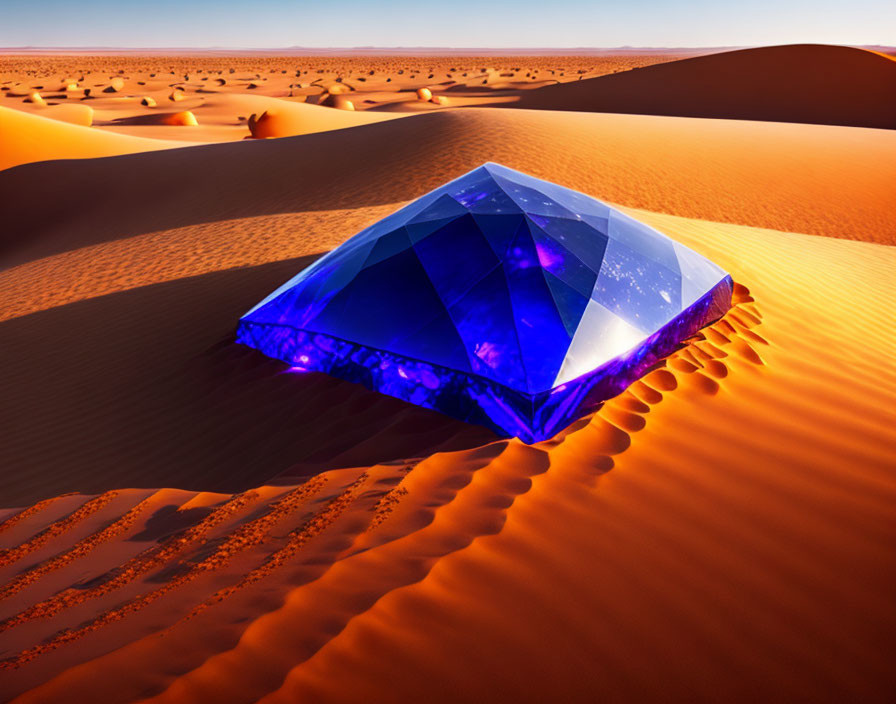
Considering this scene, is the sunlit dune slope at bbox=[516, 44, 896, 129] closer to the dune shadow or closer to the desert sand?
the desert sand

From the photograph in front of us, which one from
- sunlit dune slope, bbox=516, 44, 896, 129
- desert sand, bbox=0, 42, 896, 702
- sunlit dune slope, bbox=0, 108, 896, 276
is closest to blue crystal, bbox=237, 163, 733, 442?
desert sand, bbox=0, 42, 896, 702

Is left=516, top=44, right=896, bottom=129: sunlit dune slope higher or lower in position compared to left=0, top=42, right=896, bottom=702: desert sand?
higher

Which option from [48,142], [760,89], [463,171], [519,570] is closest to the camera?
[519,570]

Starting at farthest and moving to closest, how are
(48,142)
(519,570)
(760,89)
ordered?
(760,89)
(48,142)
(519,570)

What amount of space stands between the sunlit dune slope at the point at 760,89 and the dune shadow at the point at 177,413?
33.6 metres

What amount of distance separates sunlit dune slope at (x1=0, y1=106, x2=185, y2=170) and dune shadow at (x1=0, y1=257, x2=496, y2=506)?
50.5 ft

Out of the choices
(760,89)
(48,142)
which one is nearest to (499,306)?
(48,142)

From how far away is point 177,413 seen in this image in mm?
5301

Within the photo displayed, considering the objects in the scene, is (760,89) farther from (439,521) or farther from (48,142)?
(439,521)

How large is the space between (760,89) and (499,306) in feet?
125

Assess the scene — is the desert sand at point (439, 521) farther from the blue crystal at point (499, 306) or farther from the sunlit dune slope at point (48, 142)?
the sunlit dune slope at point (48, 142)

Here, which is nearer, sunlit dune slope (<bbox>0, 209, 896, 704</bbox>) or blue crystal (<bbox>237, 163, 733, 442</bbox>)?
sunlit dune slope (<bbox>0, 209, 896, 704</bbox>)

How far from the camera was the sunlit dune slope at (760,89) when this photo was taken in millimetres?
32250

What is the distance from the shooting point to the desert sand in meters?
2.31
